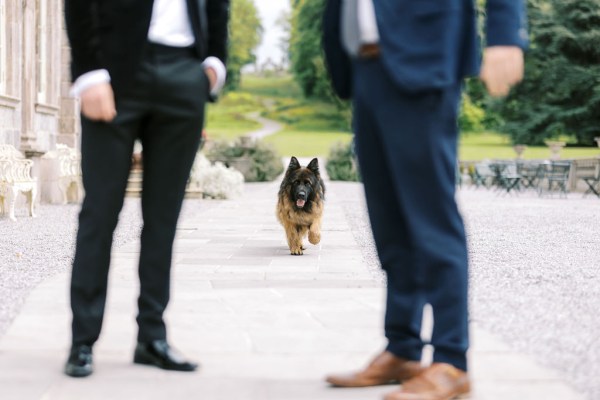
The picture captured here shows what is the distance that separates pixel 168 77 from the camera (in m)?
3.18

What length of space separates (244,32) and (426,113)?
292 ft

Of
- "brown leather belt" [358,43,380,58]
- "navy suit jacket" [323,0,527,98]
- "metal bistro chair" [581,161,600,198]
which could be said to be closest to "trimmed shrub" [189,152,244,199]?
"metal bistro chair" [581,161,600,198]

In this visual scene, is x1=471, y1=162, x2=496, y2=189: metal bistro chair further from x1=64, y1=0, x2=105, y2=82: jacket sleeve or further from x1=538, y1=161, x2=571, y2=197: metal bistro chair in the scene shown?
x1=64, y1=0, x2=105, y2=82: jacket sleeve

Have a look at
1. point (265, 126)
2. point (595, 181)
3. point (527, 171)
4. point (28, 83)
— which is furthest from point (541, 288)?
point (265, 126)

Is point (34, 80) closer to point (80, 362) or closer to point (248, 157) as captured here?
point (248, 157)

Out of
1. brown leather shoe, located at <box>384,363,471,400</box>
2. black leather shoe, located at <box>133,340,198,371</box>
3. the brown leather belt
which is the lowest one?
black leather shoe, located at <box>133,340,198,371</box>

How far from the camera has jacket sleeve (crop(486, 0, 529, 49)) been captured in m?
2.84

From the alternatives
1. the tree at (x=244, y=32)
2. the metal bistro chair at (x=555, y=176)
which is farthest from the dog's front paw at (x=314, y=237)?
the tree at (x=244, y=32)

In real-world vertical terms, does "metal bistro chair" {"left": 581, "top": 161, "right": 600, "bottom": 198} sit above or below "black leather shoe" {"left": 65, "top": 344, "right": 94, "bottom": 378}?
below

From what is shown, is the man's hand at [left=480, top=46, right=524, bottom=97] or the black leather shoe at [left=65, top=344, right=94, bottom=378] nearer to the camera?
the man's hand at [left=480, top=46, right=524, bottom=97]

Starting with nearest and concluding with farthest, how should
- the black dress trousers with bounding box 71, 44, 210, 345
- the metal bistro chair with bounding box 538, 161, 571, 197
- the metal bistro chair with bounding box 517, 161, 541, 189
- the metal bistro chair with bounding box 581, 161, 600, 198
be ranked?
the black dress trousers with bounding box 71, 44, 210, 345 < the metal bistro chair with bounding box 538, 161, 571, 197 < the metal bistro chair with bounding box 581, 161, 600, 198 < the metal bistro chair with bounding box 517, 161, 541, 189

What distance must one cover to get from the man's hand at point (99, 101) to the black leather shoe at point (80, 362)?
82 cm

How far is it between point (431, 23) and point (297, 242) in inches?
198

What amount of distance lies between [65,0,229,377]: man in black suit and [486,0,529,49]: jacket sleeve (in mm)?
1023
